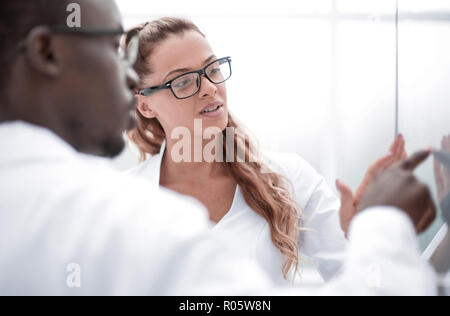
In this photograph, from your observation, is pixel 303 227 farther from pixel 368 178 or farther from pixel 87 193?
pixel 87 193

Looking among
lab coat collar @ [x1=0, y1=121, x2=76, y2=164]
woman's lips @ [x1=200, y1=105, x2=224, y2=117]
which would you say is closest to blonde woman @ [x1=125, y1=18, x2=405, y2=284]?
woman's lips @ [x1=200, y1=105, x2=224, y2=117]

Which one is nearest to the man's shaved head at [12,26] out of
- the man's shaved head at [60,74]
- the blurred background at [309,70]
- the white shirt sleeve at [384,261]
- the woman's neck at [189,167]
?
the man's shaved head at [60,74]

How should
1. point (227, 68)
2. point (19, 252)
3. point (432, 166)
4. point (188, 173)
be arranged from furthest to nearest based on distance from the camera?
point (188, 173) → point (227, 68) → point (432, 166) → point (19, 252)

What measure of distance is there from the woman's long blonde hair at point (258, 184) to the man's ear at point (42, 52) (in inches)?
19.5

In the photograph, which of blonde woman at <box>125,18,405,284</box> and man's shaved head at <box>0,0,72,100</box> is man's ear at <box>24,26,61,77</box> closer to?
man's shaved head at <box>0,0,72,100</box>

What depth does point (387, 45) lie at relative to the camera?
0.97 m

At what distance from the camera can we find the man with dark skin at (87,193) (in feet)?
1.26

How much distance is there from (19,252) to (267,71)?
0.95 m

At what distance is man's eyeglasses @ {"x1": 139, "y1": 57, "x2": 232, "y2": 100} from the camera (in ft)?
2.97

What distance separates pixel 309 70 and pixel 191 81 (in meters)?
0.45

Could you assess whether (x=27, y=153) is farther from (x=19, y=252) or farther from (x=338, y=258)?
(x=338, y=258)

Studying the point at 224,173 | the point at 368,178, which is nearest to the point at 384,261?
the point at 368,178

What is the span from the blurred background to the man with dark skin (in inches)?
21.1
